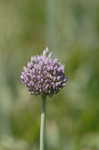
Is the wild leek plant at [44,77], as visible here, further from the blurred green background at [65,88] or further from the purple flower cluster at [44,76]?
the blurred green background at [65,88]

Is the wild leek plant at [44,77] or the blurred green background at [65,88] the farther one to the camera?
the blurred green background at [65,88]

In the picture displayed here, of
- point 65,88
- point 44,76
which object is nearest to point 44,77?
point 44,76

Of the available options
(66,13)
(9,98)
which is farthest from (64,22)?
(9,98)

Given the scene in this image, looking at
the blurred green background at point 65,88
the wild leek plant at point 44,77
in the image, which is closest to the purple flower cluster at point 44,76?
the wild leek plant at point 44,77

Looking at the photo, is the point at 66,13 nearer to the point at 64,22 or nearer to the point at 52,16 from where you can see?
the point at 64,22

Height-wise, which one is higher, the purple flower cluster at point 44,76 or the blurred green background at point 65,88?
the blurred green background at point 65,88

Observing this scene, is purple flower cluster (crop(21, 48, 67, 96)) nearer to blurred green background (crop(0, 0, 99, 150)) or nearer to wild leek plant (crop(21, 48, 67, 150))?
wild leek plant (crop(21, 48, 67, 150))
